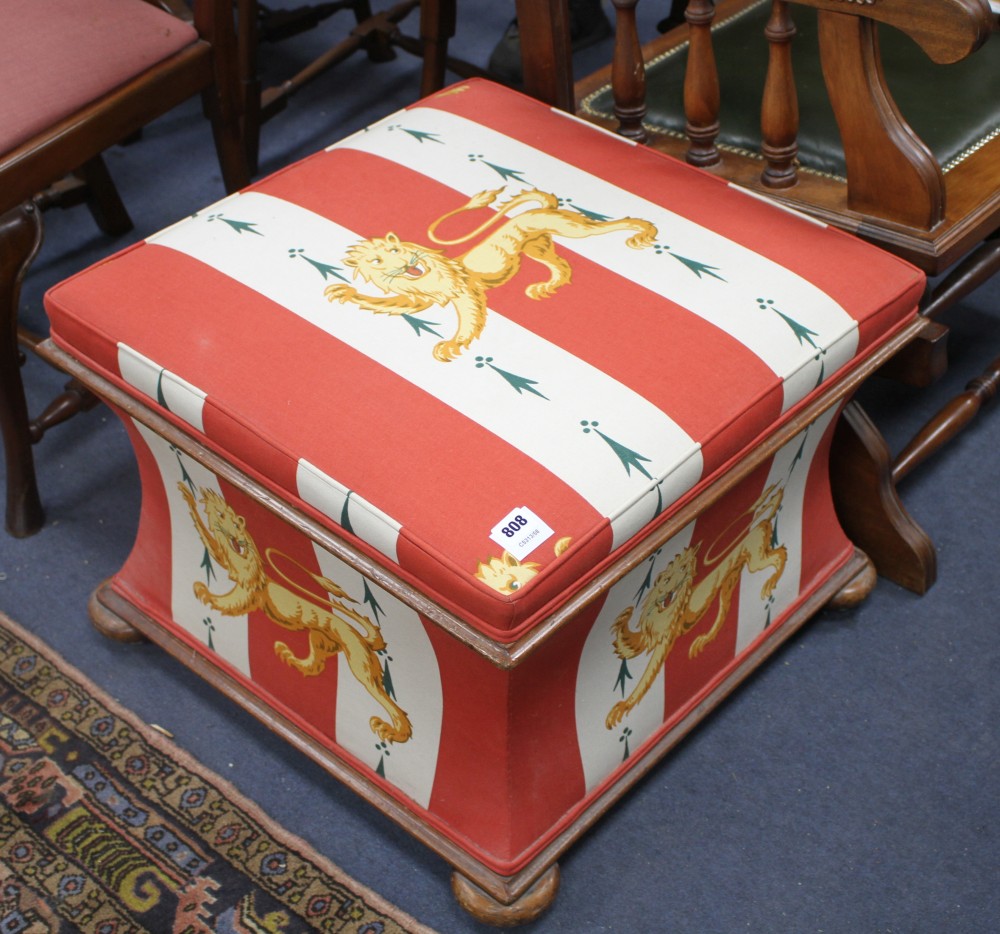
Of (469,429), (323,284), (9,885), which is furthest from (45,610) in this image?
(469,429)

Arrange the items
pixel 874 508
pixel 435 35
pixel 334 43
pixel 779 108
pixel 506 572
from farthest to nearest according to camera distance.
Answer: pixel 334 43, pixel 435 35, pixel 874 508, pixel 779 108, pixel 506 572

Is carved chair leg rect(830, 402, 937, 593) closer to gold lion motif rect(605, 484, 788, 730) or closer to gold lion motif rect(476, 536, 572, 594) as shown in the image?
gold lion motif rect(605, 484, 788, 730)

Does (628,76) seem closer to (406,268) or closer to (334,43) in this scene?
(406,268)

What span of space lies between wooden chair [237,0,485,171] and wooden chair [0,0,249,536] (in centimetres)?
40

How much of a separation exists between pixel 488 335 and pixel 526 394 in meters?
0.09

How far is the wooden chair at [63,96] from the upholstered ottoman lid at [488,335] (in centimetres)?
32

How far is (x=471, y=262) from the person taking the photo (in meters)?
1.29

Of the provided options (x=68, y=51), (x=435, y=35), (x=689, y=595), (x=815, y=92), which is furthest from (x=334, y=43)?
(x=689, y=595)

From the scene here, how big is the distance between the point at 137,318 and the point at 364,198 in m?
0.28

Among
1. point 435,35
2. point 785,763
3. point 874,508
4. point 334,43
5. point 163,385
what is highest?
point 163,385

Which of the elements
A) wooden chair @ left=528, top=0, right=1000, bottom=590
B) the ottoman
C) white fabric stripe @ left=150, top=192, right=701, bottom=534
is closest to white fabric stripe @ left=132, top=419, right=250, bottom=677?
the ottoman

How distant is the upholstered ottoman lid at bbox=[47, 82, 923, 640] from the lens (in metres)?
1.08

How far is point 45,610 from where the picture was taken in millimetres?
1672

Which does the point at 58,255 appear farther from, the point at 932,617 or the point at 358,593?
the point at 932,617
